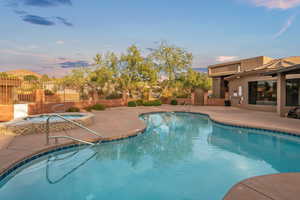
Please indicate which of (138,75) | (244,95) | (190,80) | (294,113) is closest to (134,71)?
(138,75)

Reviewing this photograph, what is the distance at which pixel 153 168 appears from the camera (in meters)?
5.21

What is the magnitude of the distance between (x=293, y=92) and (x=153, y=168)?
47.1ft

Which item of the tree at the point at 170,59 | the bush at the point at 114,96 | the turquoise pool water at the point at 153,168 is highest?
the tree at the point at 170,59

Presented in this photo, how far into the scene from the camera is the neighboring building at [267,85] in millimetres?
11945

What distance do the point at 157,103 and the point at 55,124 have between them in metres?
15.4

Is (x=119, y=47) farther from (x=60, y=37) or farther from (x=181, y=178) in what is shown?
(x=181, y=178)

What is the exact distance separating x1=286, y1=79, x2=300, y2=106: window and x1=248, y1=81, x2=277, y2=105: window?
1057mm

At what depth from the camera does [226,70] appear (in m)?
26.5

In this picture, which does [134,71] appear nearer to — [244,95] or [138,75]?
[138,75]

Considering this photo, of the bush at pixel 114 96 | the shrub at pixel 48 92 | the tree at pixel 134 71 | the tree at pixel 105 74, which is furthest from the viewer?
the tree at pixel 134 71

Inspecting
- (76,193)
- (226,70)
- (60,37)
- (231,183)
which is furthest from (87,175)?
(226,70)

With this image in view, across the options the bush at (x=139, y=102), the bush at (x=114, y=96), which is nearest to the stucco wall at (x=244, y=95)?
the bush at (x=139, y=102)

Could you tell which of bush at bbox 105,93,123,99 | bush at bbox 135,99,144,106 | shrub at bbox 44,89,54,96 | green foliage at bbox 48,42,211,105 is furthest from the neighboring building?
shrub at bbox 44,89,54,96

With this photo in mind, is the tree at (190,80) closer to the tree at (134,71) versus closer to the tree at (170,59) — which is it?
the tree at (170,59)
